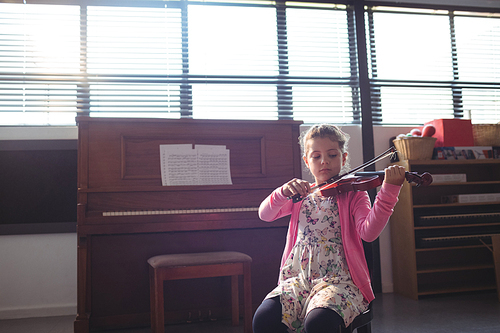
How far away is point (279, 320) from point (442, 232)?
6.93 feet

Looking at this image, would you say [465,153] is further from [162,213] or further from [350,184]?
[162,213]

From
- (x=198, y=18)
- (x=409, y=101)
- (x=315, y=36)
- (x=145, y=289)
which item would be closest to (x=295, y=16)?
(x=315, y=36)

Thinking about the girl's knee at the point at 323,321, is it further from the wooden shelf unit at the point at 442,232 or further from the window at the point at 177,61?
the window at the point at 177,61

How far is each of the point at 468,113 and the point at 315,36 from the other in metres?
1.43

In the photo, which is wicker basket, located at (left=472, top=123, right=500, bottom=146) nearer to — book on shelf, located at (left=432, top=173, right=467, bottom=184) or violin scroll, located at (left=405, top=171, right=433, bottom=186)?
book on shelf, located at (left=432, top=173, right=467, bottom=184)

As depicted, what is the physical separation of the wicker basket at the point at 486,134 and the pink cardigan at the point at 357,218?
219cm

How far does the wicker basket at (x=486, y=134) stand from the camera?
303 cm

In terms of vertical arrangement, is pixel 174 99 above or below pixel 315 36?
below

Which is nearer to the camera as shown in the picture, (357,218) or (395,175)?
(395,175)

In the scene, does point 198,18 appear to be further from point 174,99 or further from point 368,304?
point 368,304

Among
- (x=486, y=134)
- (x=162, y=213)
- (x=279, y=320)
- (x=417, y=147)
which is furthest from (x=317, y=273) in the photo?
(x=486, y=134)

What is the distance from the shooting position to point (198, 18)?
10.1 ft

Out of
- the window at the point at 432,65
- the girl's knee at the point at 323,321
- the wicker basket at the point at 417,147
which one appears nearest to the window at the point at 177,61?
the window at the point at 432,65

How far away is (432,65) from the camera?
336cm
